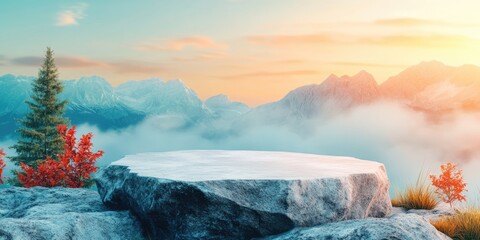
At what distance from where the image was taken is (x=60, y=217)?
607 centimetres

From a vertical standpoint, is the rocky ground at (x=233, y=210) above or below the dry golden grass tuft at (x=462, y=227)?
above

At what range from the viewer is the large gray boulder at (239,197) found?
5883 millimetres

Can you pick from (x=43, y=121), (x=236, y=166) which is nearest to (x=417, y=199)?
(x=236, y=166)

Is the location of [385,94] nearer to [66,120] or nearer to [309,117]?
[309,117]

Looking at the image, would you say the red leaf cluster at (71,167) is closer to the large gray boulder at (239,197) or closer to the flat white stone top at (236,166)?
the flat white stone top at (236,166)

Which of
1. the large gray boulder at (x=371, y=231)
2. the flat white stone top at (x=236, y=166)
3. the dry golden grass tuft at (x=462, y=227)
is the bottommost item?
the dry golden grass tuft at (x=462, y=227)

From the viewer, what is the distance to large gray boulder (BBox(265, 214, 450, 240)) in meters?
5.23

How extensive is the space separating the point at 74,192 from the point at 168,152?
1844mm

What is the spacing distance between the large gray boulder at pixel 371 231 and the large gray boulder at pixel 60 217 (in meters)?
2.02

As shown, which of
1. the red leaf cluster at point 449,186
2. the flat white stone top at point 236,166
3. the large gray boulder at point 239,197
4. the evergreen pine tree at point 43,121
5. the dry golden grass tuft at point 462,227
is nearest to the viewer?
the large gray boulder at point 239,197

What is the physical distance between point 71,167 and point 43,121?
430 inches

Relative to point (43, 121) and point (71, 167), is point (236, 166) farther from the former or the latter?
point (43, 121)

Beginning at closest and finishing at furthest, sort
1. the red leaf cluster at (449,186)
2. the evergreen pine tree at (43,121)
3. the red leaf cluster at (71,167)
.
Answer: the red leaf cluster at (449,186) < the red leaf cluster at (71,167) < the evergreen pine tree at (43,121)

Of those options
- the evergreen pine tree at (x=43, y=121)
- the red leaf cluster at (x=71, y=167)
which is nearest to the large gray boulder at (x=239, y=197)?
the red leaf cluster at (x=71, y=167)
